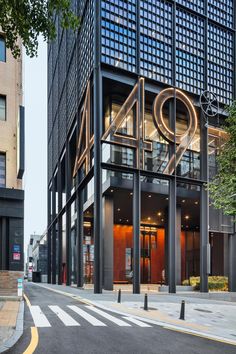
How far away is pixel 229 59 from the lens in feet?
132

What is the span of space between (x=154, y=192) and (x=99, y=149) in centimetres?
800

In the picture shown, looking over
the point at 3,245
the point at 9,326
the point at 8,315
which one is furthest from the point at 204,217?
the point at 9,326

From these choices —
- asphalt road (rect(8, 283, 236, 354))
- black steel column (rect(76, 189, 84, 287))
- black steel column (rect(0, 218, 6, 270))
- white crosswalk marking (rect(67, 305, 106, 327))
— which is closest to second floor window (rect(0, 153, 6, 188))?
black steel column (rect(0, 218, 6, 270))

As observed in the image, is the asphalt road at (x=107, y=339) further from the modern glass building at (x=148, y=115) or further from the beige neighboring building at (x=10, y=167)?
the modern glass building at (x=148, y=115)

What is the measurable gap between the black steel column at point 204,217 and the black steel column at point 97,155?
10.3m

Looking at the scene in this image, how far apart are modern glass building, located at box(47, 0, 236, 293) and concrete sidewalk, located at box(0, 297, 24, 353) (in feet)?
44.6

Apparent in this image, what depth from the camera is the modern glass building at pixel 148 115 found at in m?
32.5

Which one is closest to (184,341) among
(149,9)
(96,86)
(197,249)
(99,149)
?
(99,149)

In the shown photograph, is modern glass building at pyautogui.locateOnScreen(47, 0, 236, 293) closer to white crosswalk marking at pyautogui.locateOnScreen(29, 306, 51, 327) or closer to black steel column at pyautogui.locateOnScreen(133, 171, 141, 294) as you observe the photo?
black steel column at pyautogui.locateOnScreen(133, 171, 141, 294)

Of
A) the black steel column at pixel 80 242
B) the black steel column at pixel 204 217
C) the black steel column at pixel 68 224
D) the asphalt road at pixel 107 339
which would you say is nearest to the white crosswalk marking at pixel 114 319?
the asphalt road at pixel 107 339

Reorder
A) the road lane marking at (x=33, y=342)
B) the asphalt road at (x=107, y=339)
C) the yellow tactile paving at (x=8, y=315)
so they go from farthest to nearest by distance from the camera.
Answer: the yellow tactile paving at (x=8, y=315), the asphalt road at (x=107, y=339), the road lane marking at (x=33, y=342)

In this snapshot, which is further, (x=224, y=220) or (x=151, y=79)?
(x=224, y=220)

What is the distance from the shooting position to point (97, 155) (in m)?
31.0

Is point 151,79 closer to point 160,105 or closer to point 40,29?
point 160,105
